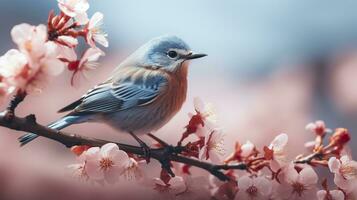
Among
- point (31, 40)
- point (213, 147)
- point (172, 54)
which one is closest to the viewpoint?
point (31, 40)

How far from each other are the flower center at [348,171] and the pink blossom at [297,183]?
1.0 inches

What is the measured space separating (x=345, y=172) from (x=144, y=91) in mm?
246

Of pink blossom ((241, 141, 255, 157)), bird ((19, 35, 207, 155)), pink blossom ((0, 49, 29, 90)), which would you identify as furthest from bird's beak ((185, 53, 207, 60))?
pink blossom ((0, 49, 29, 90))

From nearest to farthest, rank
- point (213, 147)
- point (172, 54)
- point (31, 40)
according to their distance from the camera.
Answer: point (31, 40)
point (213, 147)
point (172, 54)

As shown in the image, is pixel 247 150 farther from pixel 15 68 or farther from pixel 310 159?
pixel 15 68

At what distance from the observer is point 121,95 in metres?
0.60

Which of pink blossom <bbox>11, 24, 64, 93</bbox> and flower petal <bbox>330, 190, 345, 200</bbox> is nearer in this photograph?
pink blossom <bbox>11, 24, 64, 93</bbox>

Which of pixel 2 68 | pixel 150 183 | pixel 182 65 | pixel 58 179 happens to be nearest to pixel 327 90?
pixel 58 179

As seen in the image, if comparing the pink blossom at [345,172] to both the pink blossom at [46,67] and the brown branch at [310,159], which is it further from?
the pink blossom at [46,67]

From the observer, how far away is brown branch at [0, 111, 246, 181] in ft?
1.39

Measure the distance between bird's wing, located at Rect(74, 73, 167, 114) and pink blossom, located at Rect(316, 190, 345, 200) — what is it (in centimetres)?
22

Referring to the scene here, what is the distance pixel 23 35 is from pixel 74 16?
0.21ft

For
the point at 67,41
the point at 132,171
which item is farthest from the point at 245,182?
the point at 67,41

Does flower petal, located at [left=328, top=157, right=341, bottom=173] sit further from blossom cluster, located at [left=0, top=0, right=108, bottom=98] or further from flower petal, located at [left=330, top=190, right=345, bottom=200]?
blossom cluster, located at [left=0, top=0, right=108, bottom=98]
